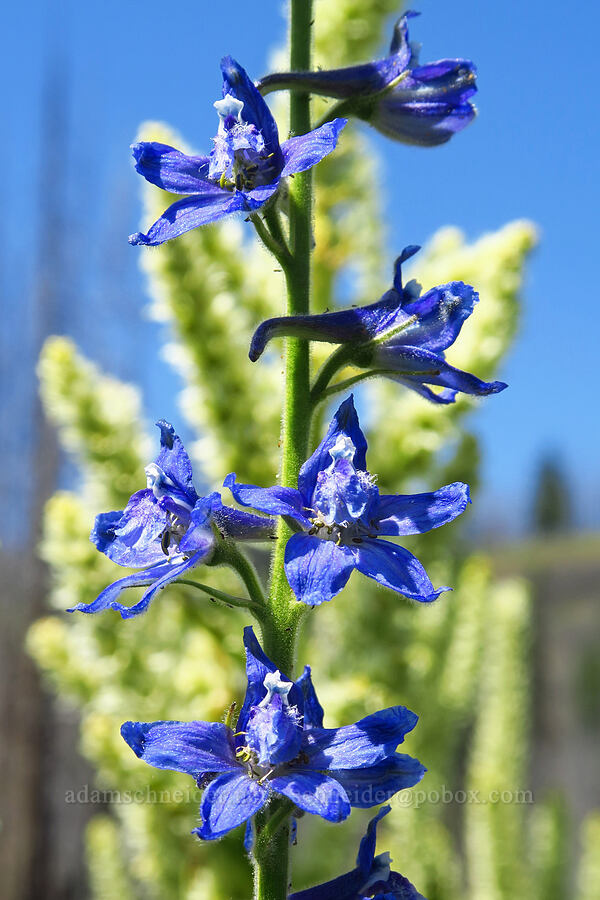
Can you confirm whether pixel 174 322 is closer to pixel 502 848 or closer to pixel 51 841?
pixel 502 848

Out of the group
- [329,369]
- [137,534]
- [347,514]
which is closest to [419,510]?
[347,514]

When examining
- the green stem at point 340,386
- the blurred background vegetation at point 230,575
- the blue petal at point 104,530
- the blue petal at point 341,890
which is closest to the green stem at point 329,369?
the green stem at point 340,386

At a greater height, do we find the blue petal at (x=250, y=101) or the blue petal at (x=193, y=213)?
the blue petal at (x=250, y=101)

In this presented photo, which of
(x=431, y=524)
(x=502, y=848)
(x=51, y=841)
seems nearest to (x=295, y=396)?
(x=431, y=524)

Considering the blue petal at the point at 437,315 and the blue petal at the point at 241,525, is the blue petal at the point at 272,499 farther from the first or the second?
the blue petal at the point at 437,315

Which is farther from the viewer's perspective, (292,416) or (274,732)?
(292,416)

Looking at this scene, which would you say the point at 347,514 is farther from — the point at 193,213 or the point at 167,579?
the point at 193,213

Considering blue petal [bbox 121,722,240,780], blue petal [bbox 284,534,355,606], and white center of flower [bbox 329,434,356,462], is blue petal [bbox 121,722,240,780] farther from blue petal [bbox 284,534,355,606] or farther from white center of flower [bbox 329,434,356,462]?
white center of flower [bbox 329,434,356,462]
